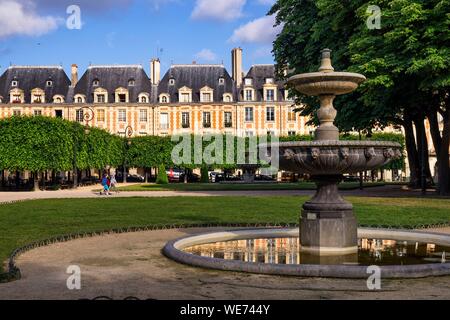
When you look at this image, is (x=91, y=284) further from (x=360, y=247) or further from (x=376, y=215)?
Answer: (x=376, y=215)

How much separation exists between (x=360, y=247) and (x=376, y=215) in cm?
671

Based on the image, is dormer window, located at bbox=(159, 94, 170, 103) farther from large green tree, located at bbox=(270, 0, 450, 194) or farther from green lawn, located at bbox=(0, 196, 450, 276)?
green lawn, located at bbox=(0, 196, 450, 276)

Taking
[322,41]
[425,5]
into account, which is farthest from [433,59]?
[322,41]

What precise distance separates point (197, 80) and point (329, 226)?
2192 inches

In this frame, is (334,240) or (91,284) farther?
(334,240)

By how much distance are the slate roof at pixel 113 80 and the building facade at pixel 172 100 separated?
0.36 feet

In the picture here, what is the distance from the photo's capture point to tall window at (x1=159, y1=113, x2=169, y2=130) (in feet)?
206

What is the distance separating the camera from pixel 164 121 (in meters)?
62.8

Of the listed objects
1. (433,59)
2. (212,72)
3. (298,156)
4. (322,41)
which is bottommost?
(298,156)

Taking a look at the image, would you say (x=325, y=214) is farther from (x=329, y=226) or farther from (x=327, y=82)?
(x=327, y=82)

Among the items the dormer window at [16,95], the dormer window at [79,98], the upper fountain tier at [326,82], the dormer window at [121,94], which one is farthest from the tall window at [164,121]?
the upper fountain tier at [326,82]

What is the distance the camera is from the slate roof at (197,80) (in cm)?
6291

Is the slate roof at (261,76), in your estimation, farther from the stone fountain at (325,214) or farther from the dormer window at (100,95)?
the stone fountain at (325,214)

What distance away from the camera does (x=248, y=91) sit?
62.3m
